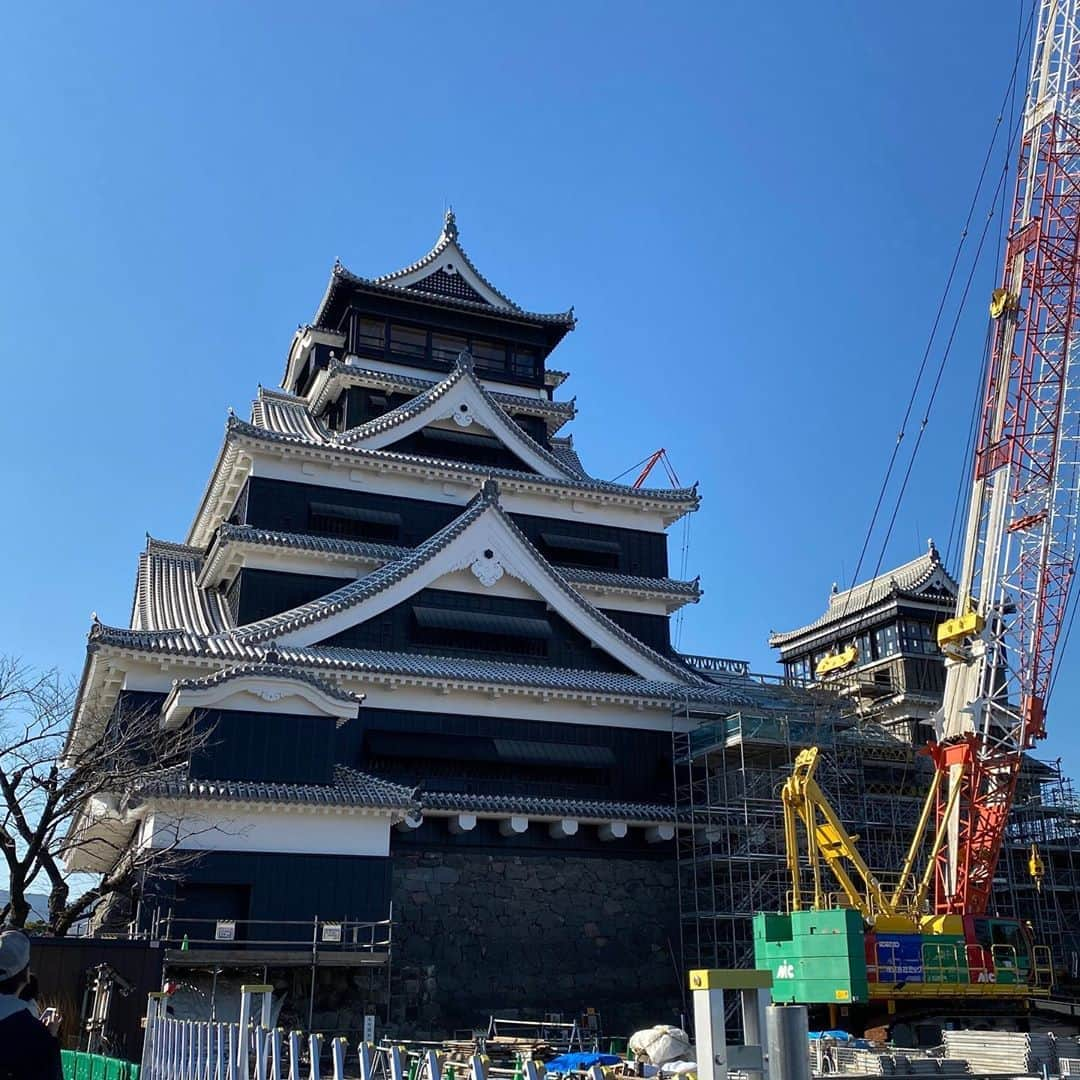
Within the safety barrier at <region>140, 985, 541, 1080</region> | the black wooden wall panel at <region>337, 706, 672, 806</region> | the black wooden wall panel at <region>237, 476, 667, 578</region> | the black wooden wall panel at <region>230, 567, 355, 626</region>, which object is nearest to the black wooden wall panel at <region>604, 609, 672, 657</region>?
the black wooden wall panel at <region>237, 476, 667, 578</region>

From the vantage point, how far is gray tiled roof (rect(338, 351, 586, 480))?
36.0 m

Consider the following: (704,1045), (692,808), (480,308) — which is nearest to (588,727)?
(692,808)

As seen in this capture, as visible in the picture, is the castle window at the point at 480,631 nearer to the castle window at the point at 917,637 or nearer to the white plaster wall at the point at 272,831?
the white plaster wall at the point at 272,831

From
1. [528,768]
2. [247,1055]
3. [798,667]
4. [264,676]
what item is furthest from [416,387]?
[247,1055]

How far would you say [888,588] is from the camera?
50.4 meters

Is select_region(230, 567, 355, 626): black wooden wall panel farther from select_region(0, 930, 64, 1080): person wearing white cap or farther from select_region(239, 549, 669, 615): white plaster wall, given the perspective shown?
select_region(0, 930, 64, 1080): person wearing white cap

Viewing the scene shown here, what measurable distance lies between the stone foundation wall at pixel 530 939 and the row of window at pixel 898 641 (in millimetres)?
20704

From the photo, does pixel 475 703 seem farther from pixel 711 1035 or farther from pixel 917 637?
pixel 917 637

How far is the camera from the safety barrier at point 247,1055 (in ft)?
28.6

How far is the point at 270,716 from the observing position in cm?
2592

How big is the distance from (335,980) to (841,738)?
1646 cm

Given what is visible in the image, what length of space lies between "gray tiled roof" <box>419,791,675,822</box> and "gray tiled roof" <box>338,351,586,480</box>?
39.3 ft

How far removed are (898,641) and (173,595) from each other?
3072cm

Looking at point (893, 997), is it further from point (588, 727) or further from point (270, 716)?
point (270, 716)
